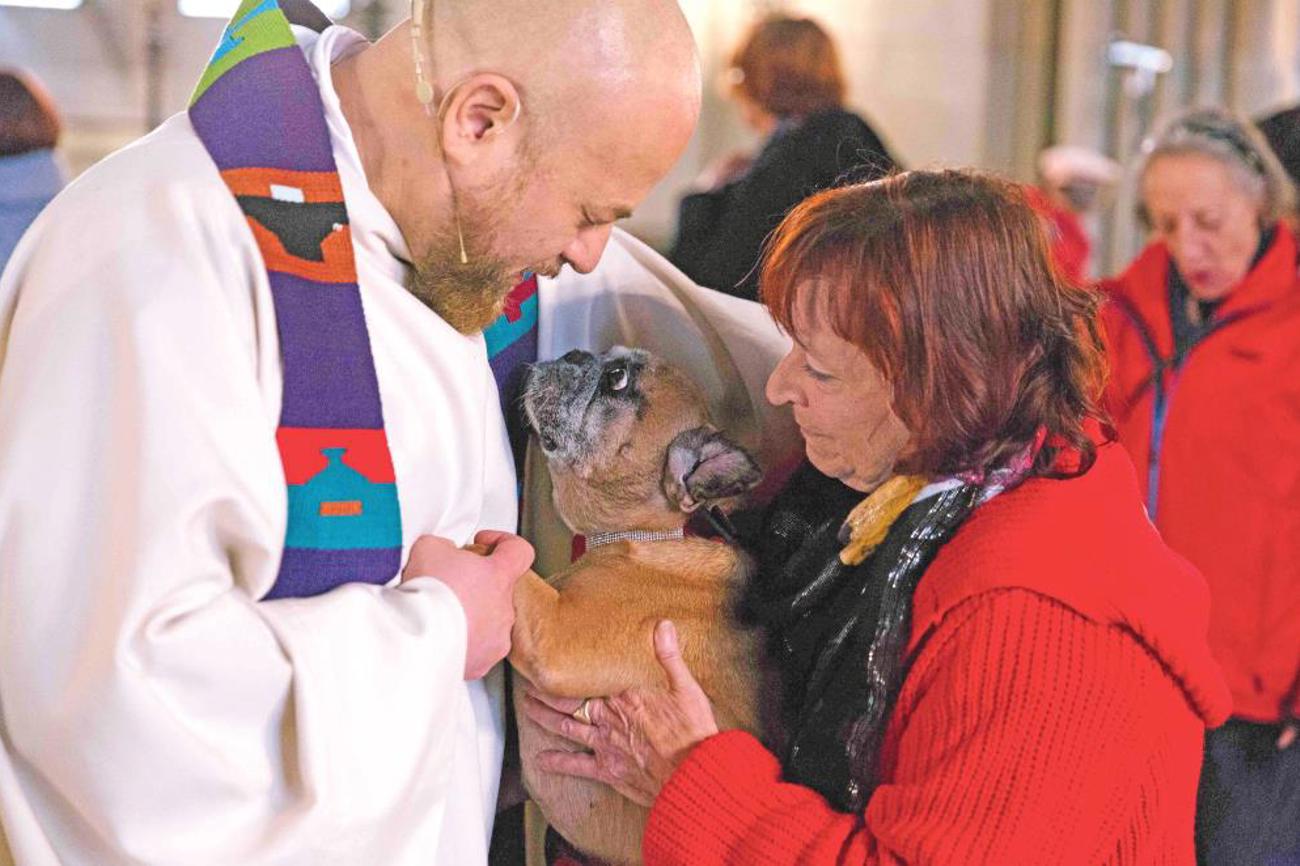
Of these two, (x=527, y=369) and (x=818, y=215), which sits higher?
(x=818, y=215)

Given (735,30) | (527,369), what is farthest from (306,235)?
(735,30)

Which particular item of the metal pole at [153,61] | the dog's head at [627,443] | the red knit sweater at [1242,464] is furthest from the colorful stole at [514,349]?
the metal pole at [153,61]

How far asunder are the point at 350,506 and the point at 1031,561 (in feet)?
2.50

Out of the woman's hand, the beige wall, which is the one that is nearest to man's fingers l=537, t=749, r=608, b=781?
the woman's hand

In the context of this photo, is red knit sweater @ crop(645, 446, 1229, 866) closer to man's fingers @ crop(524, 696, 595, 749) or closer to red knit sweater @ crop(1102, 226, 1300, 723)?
man's fingers @ crop(524, 696, 595, 749)

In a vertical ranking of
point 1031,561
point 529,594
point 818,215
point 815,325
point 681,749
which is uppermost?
point 818,215

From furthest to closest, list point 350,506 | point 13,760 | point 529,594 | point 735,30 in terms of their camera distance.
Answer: point 735,30, point 529,594, point 350,506, point 13,760

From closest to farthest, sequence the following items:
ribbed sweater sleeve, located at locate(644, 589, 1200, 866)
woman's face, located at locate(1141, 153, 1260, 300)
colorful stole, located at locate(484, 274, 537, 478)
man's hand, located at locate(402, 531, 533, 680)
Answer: ribbed sweater sleeve, located at locate(644, 589, 1200, 866), man's hand, located at locate(402, 531, 533, 680), colorful stole, located at locate(484, 274, 537, 478), woman's face, located at locate(1141, 153, 1260, 300)

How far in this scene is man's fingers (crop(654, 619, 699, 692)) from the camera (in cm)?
190

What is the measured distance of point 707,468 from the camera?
212 cm

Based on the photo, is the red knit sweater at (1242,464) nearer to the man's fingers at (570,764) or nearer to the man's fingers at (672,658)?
the man's fingers at (672,658)

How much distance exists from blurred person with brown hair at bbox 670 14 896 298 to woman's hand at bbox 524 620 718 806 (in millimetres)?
785

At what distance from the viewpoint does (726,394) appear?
7.50 feet

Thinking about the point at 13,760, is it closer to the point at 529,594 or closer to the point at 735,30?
the point at 529,594
